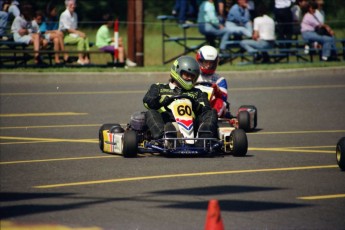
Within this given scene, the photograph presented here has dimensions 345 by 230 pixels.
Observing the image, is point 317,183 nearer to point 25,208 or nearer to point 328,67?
point 25,208

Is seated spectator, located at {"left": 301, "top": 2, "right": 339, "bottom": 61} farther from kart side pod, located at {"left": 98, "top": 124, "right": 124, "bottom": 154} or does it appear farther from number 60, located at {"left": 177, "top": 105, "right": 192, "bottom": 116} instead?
number 60, located at {"left": 177, "top": 105, "right": 192, "bottom": 116}

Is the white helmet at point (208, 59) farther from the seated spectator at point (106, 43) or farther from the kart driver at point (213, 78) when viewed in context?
the seated spectator at point (106, 43)

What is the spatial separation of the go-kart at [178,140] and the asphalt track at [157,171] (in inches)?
5.6

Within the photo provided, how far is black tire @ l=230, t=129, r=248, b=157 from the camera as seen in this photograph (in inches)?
541

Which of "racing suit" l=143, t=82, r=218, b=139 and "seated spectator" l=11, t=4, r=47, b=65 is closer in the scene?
"racing suit" l=143, t=82, r=218, b=139

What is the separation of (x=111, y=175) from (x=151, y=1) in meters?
42.0

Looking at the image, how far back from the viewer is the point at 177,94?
1452 cm

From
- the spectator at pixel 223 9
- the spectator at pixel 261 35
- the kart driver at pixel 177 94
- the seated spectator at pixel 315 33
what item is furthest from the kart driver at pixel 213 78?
the spectator at pixel 223 9

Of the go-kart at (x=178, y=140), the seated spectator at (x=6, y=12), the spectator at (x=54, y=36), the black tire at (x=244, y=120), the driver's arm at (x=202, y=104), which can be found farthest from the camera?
the spectator at (x=54, y=36)

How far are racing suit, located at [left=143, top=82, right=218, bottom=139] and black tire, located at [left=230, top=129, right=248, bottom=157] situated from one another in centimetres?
32

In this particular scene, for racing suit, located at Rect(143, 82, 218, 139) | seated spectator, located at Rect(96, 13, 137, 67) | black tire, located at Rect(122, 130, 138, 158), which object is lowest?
seated spectator, located at Rect(96, 13, 137, 67)

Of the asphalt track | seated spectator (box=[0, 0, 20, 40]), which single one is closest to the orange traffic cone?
the asphalt track

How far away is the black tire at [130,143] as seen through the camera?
1370 cm

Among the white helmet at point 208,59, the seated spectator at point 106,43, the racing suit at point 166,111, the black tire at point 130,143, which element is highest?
the white helmet at point 208,59
